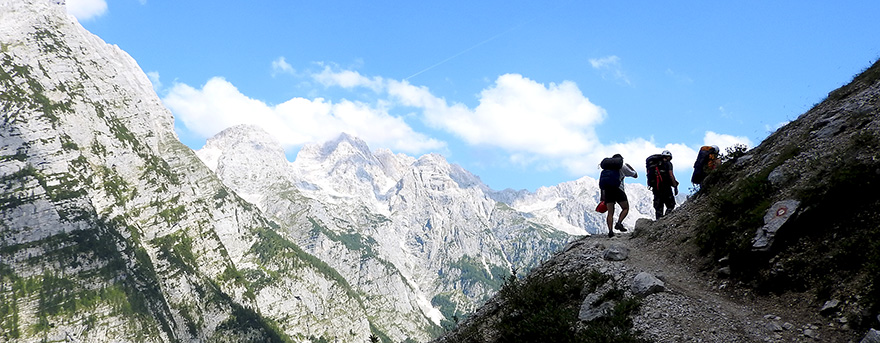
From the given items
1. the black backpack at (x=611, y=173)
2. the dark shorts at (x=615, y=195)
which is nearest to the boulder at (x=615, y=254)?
the dark shorts at (x=615, y=195)

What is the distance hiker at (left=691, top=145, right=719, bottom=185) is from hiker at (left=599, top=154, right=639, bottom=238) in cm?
338

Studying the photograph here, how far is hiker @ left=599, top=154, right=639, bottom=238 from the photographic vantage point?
20344 mm

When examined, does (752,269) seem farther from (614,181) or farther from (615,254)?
(614,181)

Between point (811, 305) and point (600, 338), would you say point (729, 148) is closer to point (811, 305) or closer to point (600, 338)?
point (811, 305)

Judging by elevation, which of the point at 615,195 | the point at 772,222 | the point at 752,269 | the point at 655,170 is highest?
the point at 655,170

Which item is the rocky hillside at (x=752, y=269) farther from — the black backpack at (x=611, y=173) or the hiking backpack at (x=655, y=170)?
the hiking backpack at (x=655, y=170)

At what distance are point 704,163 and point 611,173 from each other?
191 inches

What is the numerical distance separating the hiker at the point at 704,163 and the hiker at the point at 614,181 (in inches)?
133

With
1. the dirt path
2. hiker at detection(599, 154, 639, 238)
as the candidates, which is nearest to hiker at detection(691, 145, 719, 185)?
hiker at detection(599, 154, 639, 238)

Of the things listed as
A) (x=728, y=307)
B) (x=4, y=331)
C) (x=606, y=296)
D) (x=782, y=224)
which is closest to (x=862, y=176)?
(x=782, y=224)

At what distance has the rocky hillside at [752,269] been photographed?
10219mm

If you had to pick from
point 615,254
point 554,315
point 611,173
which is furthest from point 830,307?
point 611,173

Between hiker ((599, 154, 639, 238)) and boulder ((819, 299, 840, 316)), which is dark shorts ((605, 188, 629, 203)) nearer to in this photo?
hiker ((599, 154, 639, 238))

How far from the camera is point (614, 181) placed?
20266 millimetres
